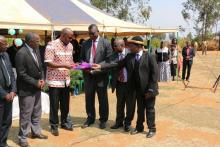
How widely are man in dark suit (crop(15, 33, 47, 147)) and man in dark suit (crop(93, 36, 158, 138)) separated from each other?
1.24 m

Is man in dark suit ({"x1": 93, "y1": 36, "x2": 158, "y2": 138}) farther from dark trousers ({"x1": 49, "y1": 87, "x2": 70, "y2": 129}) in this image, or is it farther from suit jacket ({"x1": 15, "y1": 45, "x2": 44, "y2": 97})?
suit jacket ({"x1": 15, "y1": 45, "x2": 44, "y2": 97})

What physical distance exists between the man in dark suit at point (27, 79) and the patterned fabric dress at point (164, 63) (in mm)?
9580

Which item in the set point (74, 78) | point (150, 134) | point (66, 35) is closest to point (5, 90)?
point (66, 35)

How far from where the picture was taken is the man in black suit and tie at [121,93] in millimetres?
7547

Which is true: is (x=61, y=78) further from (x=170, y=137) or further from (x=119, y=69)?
(x=170, y=137)

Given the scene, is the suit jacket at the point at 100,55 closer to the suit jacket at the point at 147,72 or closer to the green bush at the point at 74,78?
the suit jacket at the point at 147,72

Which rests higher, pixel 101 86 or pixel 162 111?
pixel 101 86

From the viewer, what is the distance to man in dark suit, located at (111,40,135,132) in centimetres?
755

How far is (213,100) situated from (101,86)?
5.09m

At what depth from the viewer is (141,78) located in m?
7.15

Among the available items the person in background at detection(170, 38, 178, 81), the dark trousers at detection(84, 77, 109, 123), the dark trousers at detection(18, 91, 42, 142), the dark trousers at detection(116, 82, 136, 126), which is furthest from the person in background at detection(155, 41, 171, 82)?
the dark trousers at detection(18, 91, 42, 142)

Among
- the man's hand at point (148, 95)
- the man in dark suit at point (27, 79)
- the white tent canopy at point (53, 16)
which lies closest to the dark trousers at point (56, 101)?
the man in dark suit at point (27, 79)

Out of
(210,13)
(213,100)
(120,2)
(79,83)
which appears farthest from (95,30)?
(210,13)

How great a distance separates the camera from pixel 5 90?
5980 millimetres
